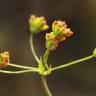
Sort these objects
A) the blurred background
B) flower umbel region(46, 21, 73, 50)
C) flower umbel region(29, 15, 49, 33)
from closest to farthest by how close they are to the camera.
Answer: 1. flower umbel region(46, 21, 73, 50)
2. flower umbel region(29, 15, 49, 33)
3. the blurred background

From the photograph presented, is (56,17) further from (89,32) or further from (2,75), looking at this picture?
(2,75)

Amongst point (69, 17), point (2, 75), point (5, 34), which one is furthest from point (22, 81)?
point (69, 17)

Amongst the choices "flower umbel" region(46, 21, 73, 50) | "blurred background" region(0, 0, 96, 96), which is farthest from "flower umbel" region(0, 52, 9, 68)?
"blurred background" region(0, 0, 96, 96)

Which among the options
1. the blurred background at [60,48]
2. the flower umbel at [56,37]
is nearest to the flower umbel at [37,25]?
the flower umbel at [56,37]

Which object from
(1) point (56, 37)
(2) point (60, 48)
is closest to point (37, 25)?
(1) point (56, 37)

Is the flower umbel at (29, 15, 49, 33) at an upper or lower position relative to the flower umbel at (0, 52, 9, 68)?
upper

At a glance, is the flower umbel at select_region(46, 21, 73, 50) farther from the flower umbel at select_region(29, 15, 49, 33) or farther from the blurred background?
the blurred background

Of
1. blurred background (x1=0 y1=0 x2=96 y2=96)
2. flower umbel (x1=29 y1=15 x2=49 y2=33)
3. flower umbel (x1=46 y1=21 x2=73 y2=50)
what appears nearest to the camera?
flower umbel (x1=46 y1=21 x2=73 y2=50)

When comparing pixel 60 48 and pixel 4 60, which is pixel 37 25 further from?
pixel 60 48
